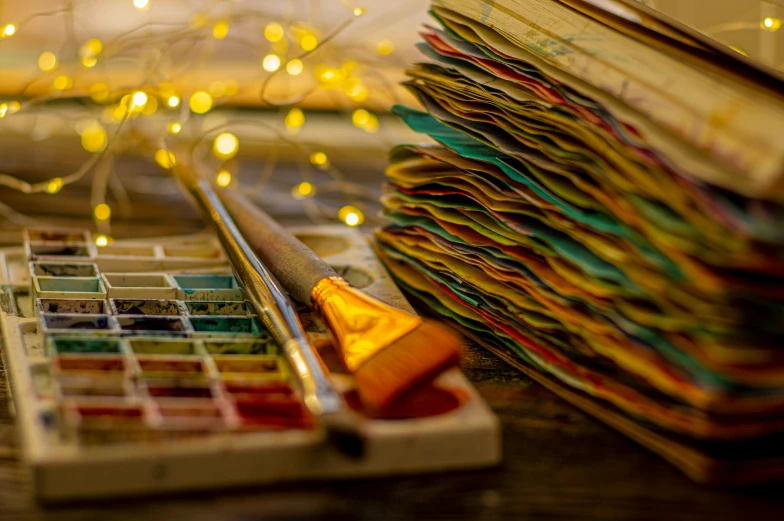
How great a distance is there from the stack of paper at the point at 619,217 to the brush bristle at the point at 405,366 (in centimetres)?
7

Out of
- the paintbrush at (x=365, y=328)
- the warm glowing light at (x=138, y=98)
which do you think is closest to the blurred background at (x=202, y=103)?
the warm glowing light at (x=138, y=98)

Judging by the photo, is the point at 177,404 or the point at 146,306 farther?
the point at 146,306

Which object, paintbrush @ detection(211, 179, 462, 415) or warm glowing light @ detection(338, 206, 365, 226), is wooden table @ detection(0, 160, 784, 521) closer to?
paintbrush @ detection(211, 179, 462, 415)

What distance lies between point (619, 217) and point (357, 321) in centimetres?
15

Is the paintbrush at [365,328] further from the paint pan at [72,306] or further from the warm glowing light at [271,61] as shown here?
the warm glowing light at [271,61]

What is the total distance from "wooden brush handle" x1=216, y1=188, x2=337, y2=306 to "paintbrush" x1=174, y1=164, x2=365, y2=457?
0.01 metres

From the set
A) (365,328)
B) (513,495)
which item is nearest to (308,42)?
(365,328)

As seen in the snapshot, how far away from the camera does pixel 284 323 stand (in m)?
0.47

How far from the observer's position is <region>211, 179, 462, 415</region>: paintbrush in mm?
408

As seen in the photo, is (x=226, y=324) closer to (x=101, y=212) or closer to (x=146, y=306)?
(x=146, y=306)

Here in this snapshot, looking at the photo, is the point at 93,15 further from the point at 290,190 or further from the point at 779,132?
the point at 779,132

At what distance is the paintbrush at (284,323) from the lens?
1.21 ft

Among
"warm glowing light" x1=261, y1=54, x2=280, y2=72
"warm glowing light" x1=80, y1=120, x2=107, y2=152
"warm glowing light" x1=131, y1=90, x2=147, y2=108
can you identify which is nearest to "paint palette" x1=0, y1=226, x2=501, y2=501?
"warm glowing light" x1=131, y1=90, x2=147, y2=108

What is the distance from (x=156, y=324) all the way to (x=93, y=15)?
3.22 ft
